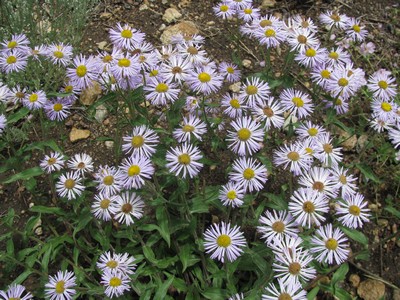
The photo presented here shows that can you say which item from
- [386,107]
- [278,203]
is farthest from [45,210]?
[386,107]

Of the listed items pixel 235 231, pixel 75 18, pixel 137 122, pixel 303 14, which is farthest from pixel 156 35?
pixel 235 231

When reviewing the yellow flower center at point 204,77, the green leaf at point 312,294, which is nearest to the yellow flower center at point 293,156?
the yellow flower center at point 204,77

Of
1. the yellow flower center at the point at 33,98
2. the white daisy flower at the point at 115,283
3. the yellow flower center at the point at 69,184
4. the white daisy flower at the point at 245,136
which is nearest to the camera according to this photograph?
the white daisy flower at the point at 115,283

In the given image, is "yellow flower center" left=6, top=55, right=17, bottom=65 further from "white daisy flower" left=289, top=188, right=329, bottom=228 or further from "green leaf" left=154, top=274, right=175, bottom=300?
"white daisy flower" left=289, top=188, right=329, bottom=228

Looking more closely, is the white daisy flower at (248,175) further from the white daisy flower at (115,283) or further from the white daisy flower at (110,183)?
the white daisy flower at (115,283)

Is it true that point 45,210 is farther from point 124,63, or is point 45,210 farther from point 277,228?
point 277,228

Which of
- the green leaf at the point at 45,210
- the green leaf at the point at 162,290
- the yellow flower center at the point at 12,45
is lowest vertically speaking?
the green leaf at the point at 162,290
